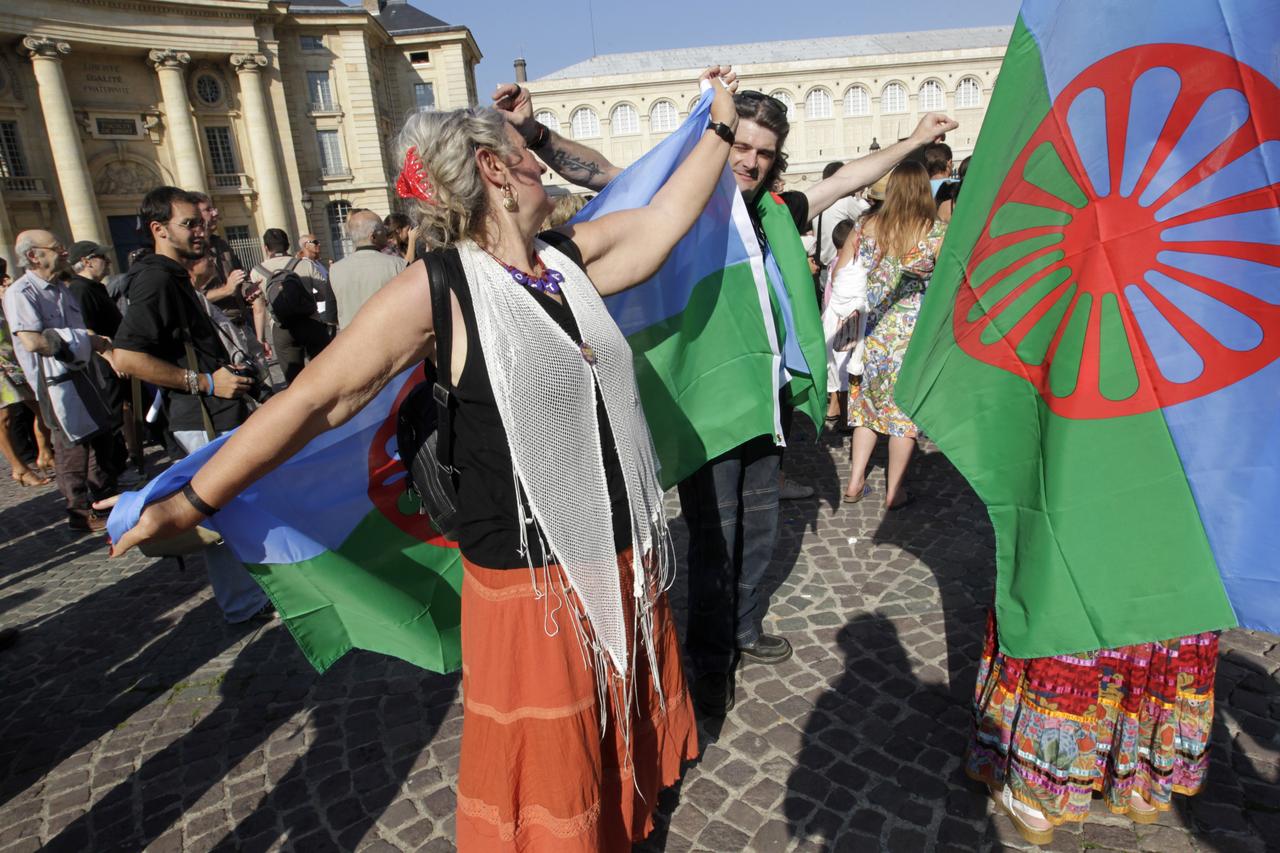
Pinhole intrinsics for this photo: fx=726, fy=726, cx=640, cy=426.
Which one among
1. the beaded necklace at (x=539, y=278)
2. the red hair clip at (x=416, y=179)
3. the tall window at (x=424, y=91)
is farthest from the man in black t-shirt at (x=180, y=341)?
the tall window at (x=424, y=91)

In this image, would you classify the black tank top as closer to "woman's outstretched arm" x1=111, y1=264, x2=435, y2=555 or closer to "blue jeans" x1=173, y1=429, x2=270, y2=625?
"woman's outstretched arm" x1=111, y1=264, x2=435, y2=555

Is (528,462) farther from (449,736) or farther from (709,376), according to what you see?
(449,736)

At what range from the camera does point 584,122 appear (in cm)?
5162

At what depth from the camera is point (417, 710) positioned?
312 centimetres

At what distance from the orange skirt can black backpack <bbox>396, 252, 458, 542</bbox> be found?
0.19 metres

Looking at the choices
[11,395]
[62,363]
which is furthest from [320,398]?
[11,395]

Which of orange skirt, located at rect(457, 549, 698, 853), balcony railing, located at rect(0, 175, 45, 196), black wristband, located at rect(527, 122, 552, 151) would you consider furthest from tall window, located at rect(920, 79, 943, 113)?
orange skirt, located at rect(457, 549, 698, 853)

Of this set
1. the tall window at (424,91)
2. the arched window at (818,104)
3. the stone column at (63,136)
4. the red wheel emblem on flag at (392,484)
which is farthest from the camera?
the arched window at (818,104)

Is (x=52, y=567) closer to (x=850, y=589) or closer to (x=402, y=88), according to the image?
(x=850, y=589)

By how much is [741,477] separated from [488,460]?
1423 millimetres

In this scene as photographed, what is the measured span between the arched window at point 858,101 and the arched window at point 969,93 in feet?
20.4

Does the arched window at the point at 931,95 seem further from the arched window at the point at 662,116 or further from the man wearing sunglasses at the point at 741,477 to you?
the man wearing sunglasses at the point at 741,477

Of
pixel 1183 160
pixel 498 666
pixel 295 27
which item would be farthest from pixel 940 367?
pixel 295 27

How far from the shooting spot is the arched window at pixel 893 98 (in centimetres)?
5047
